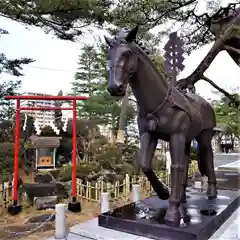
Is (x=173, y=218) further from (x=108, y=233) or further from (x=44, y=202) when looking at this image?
(x=44, y=202)

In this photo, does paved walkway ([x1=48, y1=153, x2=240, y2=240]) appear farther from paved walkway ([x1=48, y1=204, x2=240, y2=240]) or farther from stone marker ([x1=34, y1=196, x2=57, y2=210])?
stone marker ([x1=34, y1=196, x2=57, y2=210])

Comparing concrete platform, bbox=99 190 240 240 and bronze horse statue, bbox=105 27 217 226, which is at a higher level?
bronze horse statue, bbox=105 27 217 226

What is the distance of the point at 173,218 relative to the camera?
2707 millimetres

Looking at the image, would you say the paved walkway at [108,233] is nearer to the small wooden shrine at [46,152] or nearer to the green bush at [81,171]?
the small wooden shrine at [46,152]

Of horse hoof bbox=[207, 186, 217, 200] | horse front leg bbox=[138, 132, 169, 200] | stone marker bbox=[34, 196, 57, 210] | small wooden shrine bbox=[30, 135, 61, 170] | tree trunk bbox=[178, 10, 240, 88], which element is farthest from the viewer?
small wooden shrine bbox=[30, 135, 61, 170]

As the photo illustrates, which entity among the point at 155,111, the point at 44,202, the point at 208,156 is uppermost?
the point at 155,111

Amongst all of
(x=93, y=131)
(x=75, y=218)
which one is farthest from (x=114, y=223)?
(x=93, y=131)

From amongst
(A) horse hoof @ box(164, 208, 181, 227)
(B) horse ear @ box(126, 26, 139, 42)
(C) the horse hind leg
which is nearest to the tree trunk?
(C) the horse hind leg

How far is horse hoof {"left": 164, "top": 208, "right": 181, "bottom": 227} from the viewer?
2.66m

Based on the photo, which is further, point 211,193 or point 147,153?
point 211,193

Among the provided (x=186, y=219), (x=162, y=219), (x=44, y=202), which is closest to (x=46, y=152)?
(x=44, y=202)

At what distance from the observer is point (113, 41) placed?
8.48 ft

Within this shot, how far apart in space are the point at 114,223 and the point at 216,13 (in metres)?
5.22

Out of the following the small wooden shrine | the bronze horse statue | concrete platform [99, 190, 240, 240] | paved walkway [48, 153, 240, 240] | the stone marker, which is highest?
the bronze horse statue
